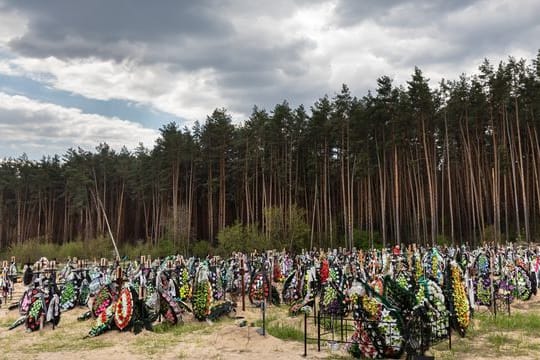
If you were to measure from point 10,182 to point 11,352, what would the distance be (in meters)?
59.3

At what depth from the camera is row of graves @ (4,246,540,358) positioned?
409 inches

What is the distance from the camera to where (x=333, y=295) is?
14.7 m

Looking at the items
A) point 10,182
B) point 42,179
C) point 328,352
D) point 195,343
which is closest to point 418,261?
point 328,352

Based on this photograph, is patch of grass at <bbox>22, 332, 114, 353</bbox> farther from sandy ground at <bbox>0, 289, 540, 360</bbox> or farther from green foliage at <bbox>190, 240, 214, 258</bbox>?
green foliage at <bbox>190, 240, 214, 258</bbox>

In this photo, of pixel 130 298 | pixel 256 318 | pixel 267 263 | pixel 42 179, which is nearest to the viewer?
pixel 130 298

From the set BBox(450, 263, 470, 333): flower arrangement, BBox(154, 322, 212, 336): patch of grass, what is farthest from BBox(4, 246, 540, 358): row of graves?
BBox(154, 322, 212, 336): patch of grass

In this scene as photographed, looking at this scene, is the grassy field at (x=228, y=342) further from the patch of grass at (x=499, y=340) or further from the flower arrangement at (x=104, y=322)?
the flower arrangement at (x=104, y=322)

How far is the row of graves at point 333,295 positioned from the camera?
10398 mm

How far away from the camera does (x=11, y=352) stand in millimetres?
12547

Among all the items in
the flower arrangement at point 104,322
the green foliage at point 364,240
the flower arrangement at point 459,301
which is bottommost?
the flower arrangement at point 104,322

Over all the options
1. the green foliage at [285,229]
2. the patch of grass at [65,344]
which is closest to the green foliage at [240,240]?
the green foliage at [285,229]

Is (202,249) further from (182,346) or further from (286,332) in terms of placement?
(182,346)

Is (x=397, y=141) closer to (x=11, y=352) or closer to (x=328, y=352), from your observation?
(x=328, y=352)

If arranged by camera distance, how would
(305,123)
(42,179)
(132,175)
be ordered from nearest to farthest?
(305,123) → (132,175) → (42,179)
